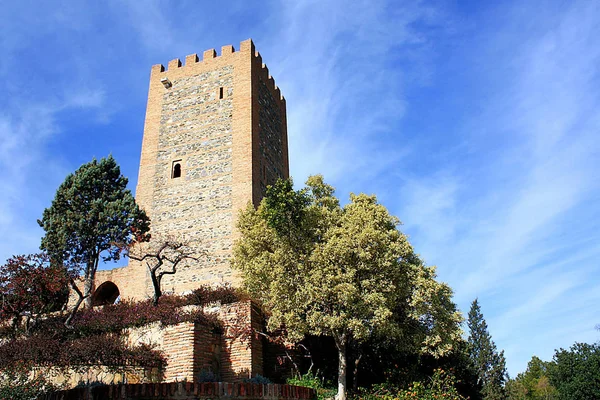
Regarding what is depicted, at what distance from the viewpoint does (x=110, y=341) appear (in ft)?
35.6

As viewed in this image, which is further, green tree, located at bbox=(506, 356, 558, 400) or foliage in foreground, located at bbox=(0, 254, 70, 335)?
Result: green tree, located at bbox=(506, 356, 558, 400)

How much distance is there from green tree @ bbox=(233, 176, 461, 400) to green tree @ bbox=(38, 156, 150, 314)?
6531 millimetres

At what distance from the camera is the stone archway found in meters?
20.8

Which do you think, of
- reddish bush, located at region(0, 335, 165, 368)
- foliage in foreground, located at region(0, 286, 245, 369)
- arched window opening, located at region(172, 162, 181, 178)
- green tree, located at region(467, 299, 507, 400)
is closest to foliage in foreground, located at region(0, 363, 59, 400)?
foliage in foreground, located at region(0, 286, 245, 369)

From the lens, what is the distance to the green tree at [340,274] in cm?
1219

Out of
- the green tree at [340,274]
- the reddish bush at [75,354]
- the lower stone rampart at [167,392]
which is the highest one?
the green tree at [340,274]

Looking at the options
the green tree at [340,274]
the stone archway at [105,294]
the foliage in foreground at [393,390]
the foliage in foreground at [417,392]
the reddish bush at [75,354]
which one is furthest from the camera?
the stone archway at [105,294]

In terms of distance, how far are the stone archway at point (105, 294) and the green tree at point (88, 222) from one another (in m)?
2.09

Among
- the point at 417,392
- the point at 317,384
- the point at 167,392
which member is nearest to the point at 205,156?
the point at 317,384

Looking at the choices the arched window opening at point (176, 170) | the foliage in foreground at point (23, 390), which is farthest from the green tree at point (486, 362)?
the foliage in foreground at point (23, 390)

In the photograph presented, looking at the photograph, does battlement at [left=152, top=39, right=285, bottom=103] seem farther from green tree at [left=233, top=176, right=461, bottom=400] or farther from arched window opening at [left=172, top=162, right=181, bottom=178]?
green tree at [left=233, top=176, right=461, bottom=400]

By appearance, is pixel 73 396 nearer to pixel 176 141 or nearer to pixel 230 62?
pixel 176 141

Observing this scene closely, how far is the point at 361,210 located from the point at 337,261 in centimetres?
184

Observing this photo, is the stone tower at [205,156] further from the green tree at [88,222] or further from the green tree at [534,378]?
the green tree at [534,378]
